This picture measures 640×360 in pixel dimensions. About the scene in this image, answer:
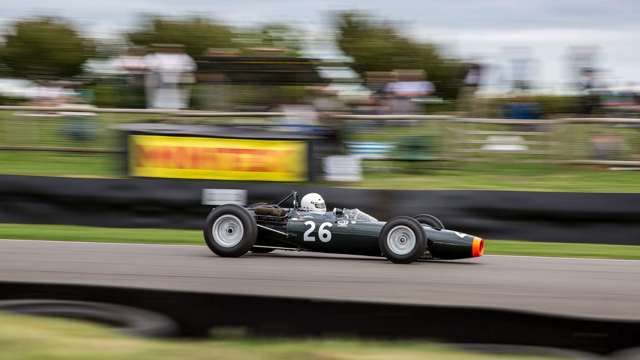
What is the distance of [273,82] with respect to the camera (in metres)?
14.4

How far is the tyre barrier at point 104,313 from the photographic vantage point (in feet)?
14.8

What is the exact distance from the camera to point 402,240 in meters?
7.67

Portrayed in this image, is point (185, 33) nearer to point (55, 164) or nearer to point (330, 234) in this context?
point (55, 164)

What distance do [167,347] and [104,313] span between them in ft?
3.13

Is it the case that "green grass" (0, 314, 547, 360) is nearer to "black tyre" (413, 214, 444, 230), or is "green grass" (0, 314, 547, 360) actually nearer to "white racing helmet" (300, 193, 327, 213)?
"white racing helmet" (300, 193, 327, 213)


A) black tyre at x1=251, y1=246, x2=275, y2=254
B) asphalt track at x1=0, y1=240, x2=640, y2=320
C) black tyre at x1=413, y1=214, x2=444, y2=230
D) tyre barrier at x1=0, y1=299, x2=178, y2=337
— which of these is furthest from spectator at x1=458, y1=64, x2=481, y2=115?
tyre barrier at x1=0, y1=299, x2=178, y2=337

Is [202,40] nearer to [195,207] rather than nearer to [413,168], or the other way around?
[413,168]

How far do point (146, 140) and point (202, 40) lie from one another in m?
17.1

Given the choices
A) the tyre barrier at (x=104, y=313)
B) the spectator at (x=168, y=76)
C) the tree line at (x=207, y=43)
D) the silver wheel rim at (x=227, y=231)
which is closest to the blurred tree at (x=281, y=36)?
the tree line at (x=207, y=43)

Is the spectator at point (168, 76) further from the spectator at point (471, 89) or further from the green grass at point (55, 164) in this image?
the spectator at point (471, 89)

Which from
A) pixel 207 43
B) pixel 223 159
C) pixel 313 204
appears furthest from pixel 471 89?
pixel 207 43

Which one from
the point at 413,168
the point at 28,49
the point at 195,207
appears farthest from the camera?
the point at 28,49

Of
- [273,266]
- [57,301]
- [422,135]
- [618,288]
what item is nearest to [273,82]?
[422,135]

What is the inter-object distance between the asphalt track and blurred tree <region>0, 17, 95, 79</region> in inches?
484
